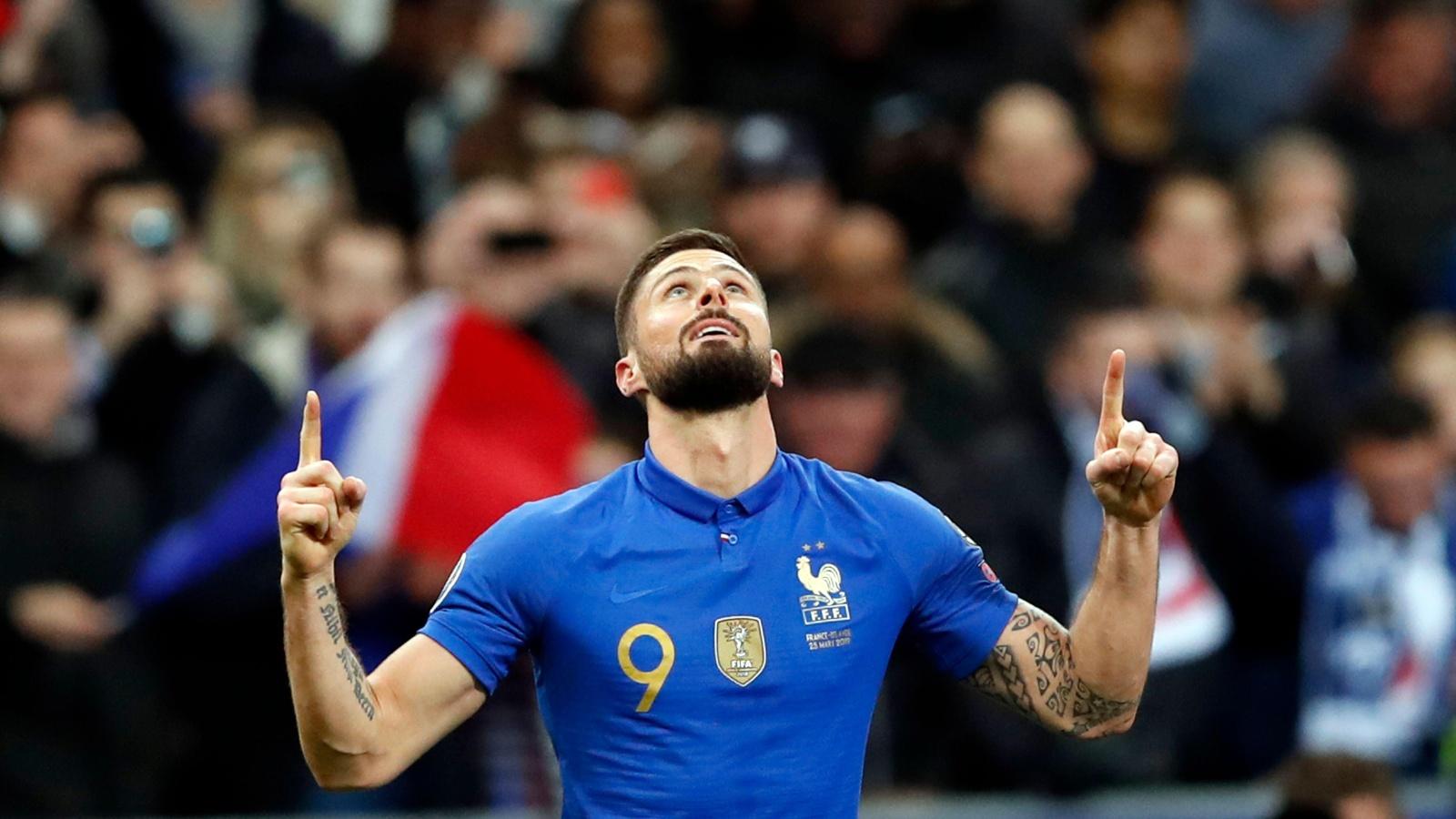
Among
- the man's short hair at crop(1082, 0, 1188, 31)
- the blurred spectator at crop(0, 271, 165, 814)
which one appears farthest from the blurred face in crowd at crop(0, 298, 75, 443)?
the man's short hair at crop(1082, 0, 1188, 31)

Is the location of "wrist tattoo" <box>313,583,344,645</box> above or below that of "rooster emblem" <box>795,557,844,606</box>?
above

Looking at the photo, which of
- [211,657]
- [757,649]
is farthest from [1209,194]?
[757,649]

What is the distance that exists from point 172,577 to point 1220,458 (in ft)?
12.4

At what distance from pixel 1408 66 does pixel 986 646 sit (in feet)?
24.8

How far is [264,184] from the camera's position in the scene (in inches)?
373

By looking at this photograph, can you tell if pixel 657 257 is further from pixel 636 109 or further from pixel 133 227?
pixel 636 109

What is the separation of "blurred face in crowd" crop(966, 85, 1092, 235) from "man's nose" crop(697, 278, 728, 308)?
16.8ft

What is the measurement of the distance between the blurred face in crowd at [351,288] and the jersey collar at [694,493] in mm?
3957

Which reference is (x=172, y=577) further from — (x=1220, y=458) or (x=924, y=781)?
(x=1220, y=458)

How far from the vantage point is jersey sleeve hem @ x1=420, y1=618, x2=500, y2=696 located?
474 centimetres

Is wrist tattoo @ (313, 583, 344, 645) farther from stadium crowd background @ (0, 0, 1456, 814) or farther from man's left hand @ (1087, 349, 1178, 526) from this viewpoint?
stadium crowd background @ (0, 0, 1456, 814)

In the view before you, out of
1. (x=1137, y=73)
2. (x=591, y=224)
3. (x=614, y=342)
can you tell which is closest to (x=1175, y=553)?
(x=614, y=342)

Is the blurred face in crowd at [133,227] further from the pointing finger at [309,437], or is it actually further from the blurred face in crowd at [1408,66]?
the blurred face in crowd at [1408,66]

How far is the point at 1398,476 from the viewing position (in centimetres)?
890
